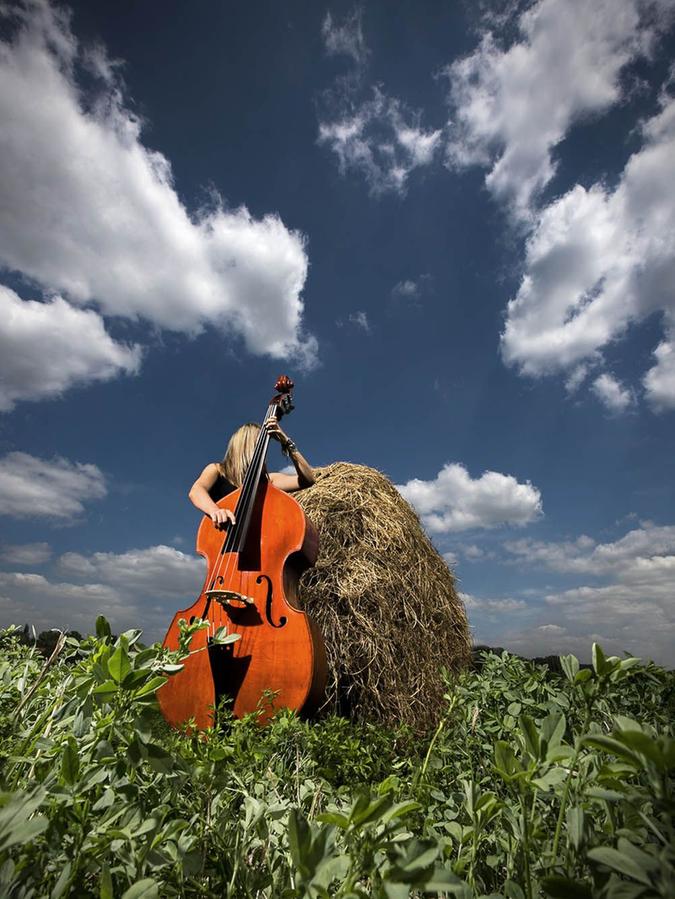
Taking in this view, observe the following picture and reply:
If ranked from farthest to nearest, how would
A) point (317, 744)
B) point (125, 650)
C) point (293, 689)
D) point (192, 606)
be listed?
point (192, 606) → point (293, 689) → point (317, 744) → point (125, 650)

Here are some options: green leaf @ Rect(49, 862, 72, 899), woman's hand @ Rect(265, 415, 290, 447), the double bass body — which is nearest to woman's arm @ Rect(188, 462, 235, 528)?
the double bass body

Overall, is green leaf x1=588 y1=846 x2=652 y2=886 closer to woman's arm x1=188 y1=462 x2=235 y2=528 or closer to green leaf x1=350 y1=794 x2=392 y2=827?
green leaf x1=350 y1=794 x2=392 y2=827

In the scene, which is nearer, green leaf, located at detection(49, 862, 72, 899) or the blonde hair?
green leaf, located at detection(49, 862, 72, 899)

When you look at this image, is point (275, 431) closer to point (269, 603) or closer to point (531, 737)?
point (269, 603)

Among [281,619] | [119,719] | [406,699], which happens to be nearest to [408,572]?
[406,699]

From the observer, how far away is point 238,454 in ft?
13.4

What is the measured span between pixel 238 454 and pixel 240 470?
169 millimetres

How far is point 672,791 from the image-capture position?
42 centimetres

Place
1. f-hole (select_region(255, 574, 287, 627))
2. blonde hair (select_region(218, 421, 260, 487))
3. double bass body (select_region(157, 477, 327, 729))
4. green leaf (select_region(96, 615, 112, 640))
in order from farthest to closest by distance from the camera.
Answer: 1. blonde hair (select_region(218, 421, 260, 487))
2. f-hole (select_region(255, 574, 287, 627))
3. double bass body (select_region(157, 477, 327, 729))
4. green leaf (select_region(96, 615, 112, 640))

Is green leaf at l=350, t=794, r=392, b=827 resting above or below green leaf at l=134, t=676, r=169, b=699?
below

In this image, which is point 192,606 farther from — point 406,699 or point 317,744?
point 406,699

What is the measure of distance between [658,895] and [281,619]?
98.8 inches

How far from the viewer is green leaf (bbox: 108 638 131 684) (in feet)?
1.77

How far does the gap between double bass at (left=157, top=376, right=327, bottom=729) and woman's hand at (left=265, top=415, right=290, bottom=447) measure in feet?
2.14
